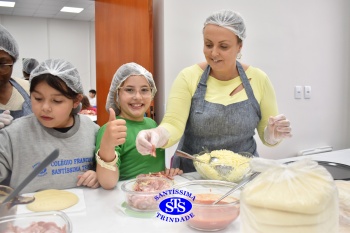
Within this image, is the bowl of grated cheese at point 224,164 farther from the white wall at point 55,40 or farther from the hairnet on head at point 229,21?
the white wall at point 55,40

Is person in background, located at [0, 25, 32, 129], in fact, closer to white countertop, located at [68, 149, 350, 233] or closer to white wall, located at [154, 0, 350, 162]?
white countertop, located at [68, 149, 350, 233]

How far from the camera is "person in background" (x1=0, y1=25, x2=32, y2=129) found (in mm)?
1435

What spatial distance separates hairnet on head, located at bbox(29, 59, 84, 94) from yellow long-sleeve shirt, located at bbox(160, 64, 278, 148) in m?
0.44

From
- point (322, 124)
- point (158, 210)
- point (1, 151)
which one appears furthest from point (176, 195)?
point (322, 124)

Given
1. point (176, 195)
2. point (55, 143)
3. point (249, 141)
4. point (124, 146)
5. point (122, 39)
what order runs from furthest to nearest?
point (122, 39), point (249, 141), point (124, 146), point (55, 143), point (176, 195)

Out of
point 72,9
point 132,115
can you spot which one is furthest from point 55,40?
point 132,115

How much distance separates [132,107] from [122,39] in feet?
5.15

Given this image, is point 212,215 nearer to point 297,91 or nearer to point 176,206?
point 176,206

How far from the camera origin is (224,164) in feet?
3.66

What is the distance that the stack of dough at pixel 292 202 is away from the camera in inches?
19.1

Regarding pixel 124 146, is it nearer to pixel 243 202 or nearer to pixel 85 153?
pixel 85 153

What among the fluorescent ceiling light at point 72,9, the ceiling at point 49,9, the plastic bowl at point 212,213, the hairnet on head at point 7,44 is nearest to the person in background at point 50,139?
the hairnet on head at point 7,44

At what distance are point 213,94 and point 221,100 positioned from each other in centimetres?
5

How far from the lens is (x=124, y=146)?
1.42 m
